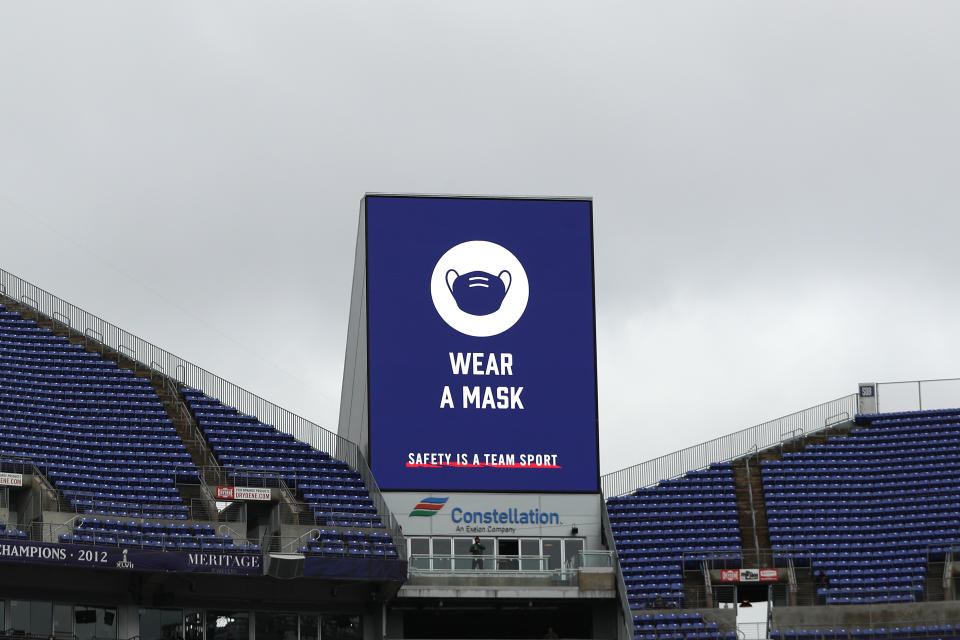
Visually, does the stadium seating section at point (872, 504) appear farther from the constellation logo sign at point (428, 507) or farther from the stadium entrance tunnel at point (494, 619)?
the constellation logo sign at point (428, 507)

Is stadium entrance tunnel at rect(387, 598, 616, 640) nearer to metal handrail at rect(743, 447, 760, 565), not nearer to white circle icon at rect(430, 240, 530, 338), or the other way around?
metal handrail at rect(743, 447, 760, 565)

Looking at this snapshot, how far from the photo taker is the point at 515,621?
56.3 m

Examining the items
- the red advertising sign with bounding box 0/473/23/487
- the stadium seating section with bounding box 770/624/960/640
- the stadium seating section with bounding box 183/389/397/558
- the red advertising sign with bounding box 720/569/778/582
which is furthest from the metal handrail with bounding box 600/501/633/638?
the red advertising sign with bounding box 0/473/23/487

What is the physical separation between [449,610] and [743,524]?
9.52 metres

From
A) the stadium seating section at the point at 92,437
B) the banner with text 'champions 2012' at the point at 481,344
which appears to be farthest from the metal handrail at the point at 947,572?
the stadium seating section at the point at 92,437

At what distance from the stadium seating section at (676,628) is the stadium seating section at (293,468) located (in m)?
7.31

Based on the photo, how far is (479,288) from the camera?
193 ft

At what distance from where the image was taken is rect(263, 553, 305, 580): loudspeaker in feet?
165

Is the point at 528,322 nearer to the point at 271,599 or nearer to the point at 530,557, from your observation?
the point at 530,557

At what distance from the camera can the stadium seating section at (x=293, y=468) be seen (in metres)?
54.2

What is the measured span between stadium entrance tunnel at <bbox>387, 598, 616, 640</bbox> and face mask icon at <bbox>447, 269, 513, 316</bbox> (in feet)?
30.3

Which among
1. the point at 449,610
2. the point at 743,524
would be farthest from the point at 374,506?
the point at 743,524

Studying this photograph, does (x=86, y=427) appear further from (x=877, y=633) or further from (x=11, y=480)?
(x=877, y=633)

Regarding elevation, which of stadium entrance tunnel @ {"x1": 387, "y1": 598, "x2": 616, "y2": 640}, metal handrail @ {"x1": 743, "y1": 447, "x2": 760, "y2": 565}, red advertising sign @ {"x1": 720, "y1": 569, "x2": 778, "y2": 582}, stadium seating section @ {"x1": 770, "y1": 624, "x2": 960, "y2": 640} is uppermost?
metal handrail @ {"x1": 743, "y1": 447, "x2": 760, "y2": 565}
